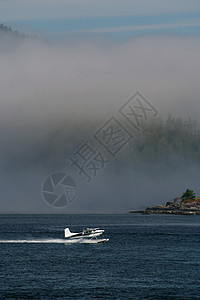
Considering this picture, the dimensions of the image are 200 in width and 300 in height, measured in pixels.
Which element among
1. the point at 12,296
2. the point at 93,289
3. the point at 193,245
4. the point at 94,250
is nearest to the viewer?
the point at 12,296

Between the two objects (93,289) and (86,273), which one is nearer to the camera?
(93,289)

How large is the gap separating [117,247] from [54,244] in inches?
851

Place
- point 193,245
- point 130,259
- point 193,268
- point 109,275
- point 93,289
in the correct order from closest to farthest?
point 93,289, point 109,275, point 193,268, point 130,259, point 193,245

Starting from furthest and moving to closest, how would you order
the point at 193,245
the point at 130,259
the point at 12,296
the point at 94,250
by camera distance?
the point at 193,245 → the point at 94,250 → the point at 130,259 → the point at 12,296

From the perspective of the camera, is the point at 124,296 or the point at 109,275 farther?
the point at 109,275

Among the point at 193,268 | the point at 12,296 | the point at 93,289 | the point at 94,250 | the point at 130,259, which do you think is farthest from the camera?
the point at 94,250

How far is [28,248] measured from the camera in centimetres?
18050

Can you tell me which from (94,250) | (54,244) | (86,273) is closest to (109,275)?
(86,273)

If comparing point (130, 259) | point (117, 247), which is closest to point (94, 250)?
point (117, 247)

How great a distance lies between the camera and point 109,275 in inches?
5059

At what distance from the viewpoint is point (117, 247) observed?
7387 inches

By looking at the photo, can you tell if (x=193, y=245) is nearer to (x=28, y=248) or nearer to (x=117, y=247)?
(x=117, y=247)

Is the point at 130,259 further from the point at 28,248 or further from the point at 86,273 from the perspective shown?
the point at 28,248

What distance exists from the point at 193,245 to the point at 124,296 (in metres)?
92.7
